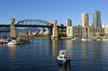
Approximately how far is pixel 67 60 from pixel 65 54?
0.67m

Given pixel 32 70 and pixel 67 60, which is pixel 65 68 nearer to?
pixel 67 60

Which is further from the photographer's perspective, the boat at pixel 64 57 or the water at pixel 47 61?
the water at pixel 47 61

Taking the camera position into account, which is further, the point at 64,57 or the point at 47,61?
the point at 47,61

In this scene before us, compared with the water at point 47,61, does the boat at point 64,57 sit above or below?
above

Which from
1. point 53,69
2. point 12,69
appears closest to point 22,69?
point 12,69

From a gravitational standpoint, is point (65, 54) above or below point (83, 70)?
above

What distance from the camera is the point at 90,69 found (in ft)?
140

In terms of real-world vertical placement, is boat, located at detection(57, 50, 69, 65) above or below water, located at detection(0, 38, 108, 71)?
above

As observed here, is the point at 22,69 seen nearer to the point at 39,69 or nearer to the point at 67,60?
the point at 39,69

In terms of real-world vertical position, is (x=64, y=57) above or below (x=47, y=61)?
above

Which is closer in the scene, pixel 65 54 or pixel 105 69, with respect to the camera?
pixel 65 54

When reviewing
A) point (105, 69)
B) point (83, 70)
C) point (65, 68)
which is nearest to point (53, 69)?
point (83, 70)

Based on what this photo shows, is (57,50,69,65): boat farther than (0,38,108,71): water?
No

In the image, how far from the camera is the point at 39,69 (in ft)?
141
